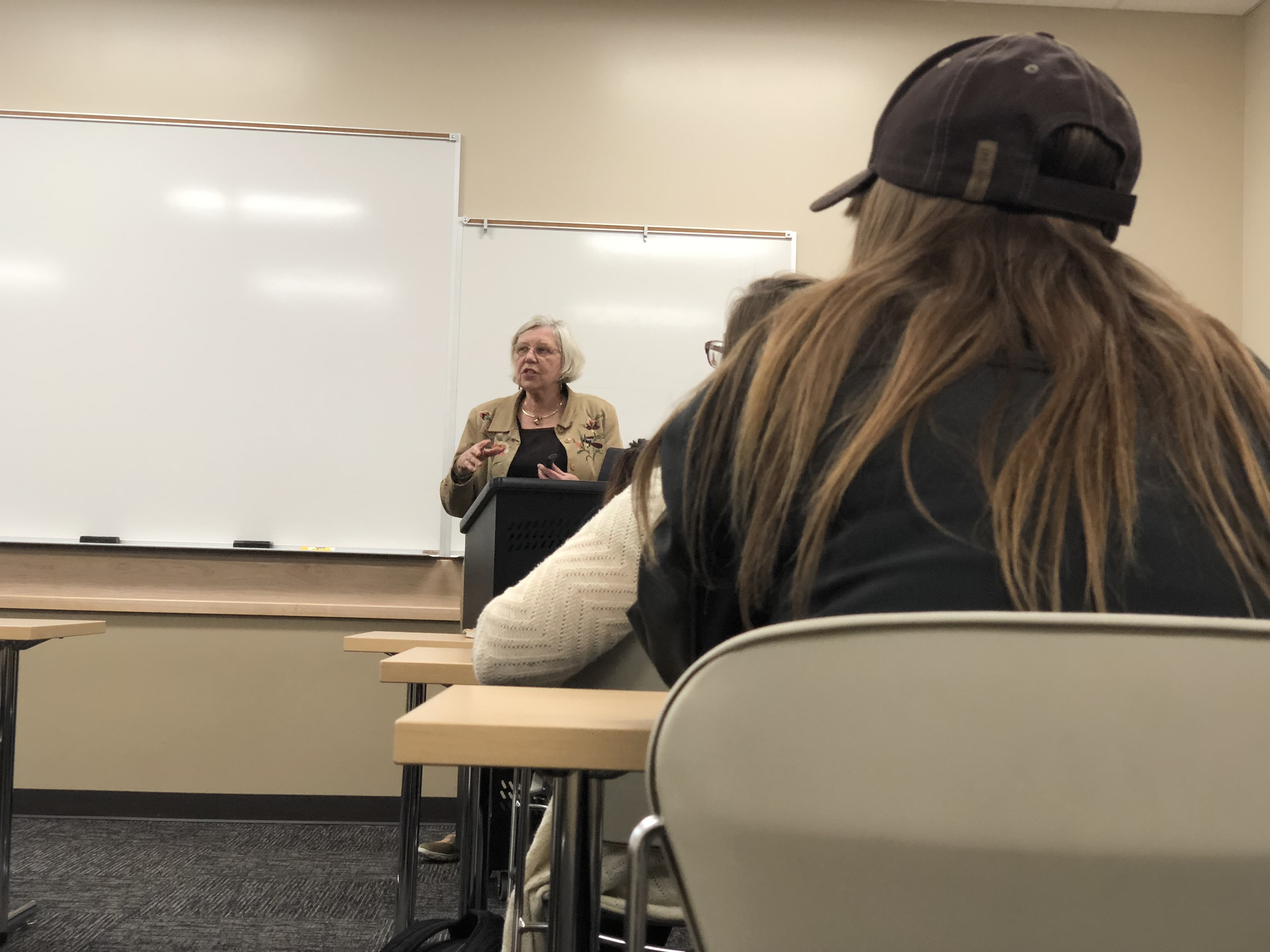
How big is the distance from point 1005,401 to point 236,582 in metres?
3.53

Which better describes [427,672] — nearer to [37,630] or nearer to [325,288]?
[37,630]

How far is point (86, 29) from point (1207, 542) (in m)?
4.32

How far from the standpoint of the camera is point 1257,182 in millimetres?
3965

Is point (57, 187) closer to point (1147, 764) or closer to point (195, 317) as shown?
point (195, 317)

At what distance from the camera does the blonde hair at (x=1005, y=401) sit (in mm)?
595

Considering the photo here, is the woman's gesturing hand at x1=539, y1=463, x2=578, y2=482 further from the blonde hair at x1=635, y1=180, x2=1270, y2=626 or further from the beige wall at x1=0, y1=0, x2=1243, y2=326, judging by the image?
the blonde hair at x1=635, y1=180, x2=1270, y2=626

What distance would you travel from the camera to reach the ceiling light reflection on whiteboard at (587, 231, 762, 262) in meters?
3.88

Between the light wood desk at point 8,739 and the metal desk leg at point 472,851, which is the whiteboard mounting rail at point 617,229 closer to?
the light wood desk at point 8,739

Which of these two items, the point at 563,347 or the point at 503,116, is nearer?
the point at 563,347

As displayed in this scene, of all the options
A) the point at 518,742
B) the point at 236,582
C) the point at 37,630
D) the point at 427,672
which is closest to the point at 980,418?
the point at 518,742

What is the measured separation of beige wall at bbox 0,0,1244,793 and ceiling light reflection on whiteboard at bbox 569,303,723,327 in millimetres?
336

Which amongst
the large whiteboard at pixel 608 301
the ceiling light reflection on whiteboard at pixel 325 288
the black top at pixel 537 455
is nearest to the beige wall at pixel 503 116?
the large whiteboard at pixel 608 301

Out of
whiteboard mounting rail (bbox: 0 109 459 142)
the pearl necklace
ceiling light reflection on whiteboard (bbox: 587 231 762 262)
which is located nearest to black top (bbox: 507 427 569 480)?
the pearl necklace

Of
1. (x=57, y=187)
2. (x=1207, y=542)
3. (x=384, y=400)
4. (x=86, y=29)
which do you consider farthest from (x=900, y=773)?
(x=86, y=29)
